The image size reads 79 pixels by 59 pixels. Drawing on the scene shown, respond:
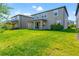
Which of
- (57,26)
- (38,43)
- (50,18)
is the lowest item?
(38,43)

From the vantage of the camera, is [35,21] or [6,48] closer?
[6,48]

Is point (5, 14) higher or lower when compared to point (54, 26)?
higher

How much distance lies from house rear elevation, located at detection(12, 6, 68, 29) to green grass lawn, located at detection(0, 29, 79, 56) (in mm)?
78

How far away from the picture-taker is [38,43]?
2.27 m

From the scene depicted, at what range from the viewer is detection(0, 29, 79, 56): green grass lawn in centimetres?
219

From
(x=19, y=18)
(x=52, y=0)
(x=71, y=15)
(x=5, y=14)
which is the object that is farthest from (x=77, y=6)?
(x=5, y=14)

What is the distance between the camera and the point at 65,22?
2344mm

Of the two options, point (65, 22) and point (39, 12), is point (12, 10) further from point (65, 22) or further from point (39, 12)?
point (65, 22)

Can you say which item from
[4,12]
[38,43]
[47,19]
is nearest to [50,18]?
[47,19]

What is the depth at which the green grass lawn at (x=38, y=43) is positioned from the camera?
2.19m

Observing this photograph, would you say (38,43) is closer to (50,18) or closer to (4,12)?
(50,18)

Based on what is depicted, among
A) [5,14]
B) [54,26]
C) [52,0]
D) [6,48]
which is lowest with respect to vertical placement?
[6,48]

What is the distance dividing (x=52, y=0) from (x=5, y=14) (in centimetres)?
63

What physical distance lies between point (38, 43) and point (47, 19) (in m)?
0.34
